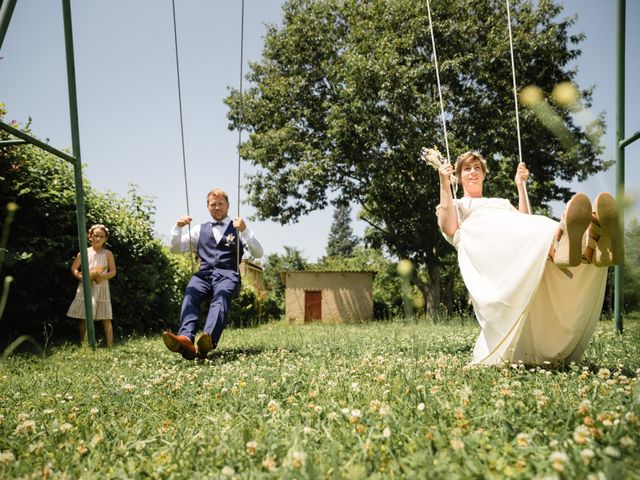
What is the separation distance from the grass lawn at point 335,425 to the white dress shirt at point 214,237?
80.9 inches

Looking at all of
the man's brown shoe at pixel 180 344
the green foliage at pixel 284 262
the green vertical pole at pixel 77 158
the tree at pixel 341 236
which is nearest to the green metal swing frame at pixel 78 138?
the green vertical pole at pixel 77 158

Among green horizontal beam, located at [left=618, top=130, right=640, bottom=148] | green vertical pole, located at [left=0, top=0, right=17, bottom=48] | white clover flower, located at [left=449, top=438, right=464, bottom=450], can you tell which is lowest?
white clover flower, located at [left=449, top=438, right=464, bottom=450]

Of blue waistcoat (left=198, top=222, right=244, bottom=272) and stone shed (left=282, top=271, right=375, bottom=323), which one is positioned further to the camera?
stone shed (left=282, top=271, right=375, bottom=323)

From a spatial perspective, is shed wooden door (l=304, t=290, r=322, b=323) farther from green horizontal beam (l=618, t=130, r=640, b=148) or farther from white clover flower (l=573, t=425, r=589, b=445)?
white clover flower (l=573, t=425, r=589, b=445)

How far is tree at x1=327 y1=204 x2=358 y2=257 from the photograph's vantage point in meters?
79.8

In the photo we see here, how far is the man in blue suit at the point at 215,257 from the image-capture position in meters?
4.64

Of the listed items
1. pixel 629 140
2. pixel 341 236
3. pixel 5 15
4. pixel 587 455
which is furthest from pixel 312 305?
pixel 341 236

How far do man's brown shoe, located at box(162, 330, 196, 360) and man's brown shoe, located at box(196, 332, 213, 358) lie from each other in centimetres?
7

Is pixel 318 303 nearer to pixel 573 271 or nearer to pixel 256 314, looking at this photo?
pixel 256 314

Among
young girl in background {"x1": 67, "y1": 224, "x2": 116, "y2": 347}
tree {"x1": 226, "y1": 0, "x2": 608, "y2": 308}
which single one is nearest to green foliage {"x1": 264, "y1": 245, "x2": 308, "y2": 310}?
tree {"x1": 226, "y1": 0, "x2": 608, "y2": 308}

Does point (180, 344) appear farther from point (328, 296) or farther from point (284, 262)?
point (284, 262)

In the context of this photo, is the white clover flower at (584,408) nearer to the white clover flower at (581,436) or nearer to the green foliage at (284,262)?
the white clover flower at (581,436)

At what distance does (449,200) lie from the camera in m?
3.72

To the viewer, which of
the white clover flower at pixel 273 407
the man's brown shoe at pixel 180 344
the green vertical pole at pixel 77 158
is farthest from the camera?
the green vertical pole at pixel 77 158
